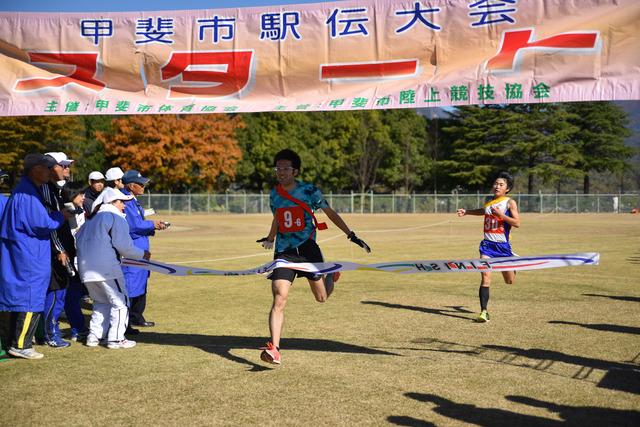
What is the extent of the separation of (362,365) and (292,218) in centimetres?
177

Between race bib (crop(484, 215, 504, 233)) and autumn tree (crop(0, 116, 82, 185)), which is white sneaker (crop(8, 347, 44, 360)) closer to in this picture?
race bib (crop(484, 215, 504, 233))

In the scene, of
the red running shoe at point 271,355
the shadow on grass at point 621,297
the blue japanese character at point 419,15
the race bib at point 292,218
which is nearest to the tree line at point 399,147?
the shadow on grass at point 621,297

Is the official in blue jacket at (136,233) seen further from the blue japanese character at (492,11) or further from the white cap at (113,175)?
the blue japanese character at (492,11)

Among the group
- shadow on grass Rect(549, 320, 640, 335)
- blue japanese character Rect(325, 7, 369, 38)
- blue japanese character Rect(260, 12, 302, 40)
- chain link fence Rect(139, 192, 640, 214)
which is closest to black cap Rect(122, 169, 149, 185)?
blue japanese character Rect(260, 12, 302, 40)

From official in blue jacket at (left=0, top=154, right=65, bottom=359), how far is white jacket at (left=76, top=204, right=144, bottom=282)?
48 centimetres

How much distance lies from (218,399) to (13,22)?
16.2 ft

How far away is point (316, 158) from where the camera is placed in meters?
72.0

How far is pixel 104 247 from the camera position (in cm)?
815

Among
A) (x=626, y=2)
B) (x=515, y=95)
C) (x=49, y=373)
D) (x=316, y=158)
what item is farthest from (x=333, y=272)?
(x=316, y=158)

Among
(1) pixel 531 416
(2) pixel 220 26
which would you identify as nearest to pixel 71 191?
(2) pixel 220 26

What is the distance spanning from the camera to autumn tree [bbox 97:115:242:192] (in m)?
55.9

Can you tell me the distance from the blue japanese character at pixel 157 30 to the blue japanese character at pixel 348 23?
1794 mm

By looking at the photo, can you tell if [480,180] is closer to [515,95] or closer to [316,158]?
[316,158]

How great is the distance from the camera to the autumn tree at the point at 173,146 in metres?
55.9
